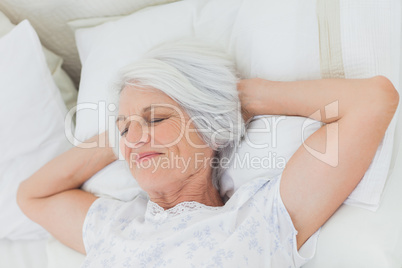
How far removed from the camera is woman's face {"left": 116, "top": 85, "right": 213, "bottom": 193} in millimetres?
1014

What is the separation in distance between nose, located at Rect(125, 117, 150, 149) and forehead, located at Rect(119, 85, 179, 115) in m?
0.03

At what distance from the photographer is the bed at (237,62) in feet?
3.02

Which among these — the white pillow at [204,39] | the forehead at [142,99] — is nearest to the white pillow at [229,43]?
the white pillow at [204,39]

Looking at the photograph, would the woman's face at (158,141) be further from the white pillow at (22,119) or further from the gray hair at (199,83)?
the white pillow at (22,119)

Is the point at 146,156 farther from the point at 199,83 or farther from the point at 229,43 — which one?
the point at 229,43

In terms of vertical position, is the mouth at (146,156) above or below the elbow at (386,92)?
below

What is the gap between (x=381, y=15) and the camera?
3.26 ft

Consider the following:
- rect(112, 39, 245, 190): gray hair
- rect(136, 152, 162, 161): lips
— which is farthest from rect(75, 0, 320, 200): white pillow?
rect(136, 152, 162, 161): lips

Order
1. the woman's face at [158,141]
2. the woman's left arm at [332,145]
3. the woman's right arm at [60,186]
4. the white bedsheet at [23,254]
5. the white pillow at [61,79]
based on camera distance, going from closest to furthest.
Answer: the woman's left arm at [332,145]
the woman's face at [158,141]
the woman's right arm at [60,186]
the white bedsheet at [23,254]
the white pillow at [61,79]

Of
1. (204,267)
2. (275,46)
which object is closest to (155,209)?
(204,267)

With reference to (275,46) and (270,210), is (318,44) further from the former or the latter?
(270,210)

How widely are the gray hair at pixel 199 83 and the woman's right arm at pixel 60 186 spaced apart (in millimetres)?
303

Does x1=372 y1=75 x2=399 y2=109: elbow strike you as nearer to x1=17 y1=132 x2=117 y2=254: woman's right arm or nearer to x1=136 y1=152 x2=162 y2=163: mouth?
x1=136 y1=152 x2=162 y2=163: mouth

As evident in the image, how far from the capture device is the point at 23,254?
1.35 m
